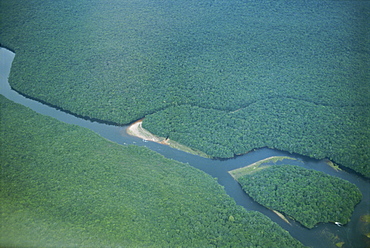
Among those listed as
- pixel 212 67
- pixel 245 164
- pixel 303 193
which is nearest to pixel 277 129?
pixel 245 164

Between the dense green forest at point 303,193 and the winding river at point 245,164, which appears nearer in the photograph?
the winding river at point 245,164

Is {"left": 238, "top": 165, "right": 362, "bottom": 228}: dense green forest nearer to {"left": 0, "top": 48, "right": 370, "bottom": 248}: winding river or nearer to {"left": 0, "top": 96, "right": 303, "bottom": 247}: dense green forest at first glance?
{"left": 0, "top": 48, "right": 370, "bottom": 248}: winding river

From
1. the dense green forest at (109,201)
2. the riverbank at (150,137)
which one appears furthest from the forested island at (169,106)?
the riverbank at (150,137)

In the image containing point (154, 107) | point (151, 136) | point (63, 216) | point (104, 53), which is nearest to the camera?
point (63, 216)

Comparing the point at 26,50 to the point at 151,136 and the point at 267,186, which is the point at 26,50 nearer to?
the point at 151,136

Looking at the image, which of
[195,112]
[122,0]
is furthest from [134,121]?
[122,0]

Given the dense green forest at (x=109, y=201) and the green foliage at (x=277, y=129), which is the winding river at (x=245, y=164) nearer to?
the green foliage at (x=277, y=129)

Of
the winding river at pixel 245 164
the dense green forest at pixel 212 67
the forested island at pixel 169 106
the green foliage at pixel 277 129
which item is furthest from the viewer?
the dense green forest at pixel 212 67
